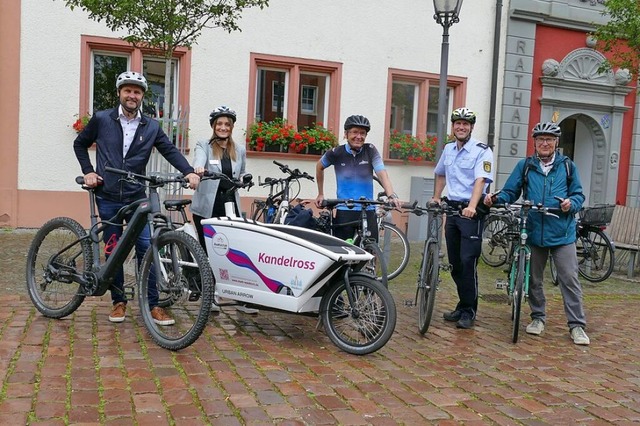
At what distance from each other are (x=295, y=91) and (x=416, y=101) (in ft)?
8.72

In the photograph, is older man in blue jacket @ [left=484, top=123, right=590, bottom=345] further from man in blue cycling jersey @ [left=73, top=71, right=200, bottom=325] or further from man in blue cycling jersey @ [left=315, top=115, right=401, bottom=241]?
man in blue cycling jersey @ [left=73, top=71, right=200, bottom=325]

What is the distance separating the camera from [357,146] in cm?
633

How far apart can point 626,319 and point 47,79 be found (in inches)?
350

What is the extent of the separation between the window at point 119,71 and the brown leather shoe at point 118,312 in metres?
5.85

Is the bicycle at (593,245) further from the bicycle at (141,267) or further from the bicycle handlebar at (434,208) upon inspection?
the bicycle at (141,267)

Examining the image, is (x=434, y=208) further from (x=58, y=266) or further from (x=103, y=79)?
(x=103, y=79)

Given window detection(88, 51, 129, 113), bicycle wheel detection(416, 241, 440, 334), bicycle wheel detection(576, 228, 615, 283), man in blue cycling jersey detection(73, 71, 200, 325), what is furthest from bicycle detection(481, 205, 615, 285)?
window detection(88, 51, 129, 113)

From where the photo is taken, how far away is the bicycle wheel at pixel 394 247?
8422 mm

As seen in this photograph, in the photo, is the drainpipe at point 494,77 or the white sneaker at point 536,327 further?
the drainpipe at point 494,77

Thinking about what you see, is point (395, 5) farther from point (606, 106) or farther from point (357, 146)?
point (357, 146)

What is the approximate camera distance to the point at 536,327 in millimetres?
5836

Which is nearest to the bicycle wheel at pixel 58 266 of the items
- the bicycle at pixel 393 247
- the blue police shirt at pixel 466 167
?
the blue police shirt at pixel 466 167

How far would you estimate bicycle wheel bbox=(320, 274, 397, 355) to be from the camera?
4602 mm

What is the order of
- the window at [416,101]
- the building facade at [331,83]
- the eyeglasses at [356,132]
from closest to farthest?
the eyeglasses at [356,132], the building facade at [331,83], the window at [416,101]
